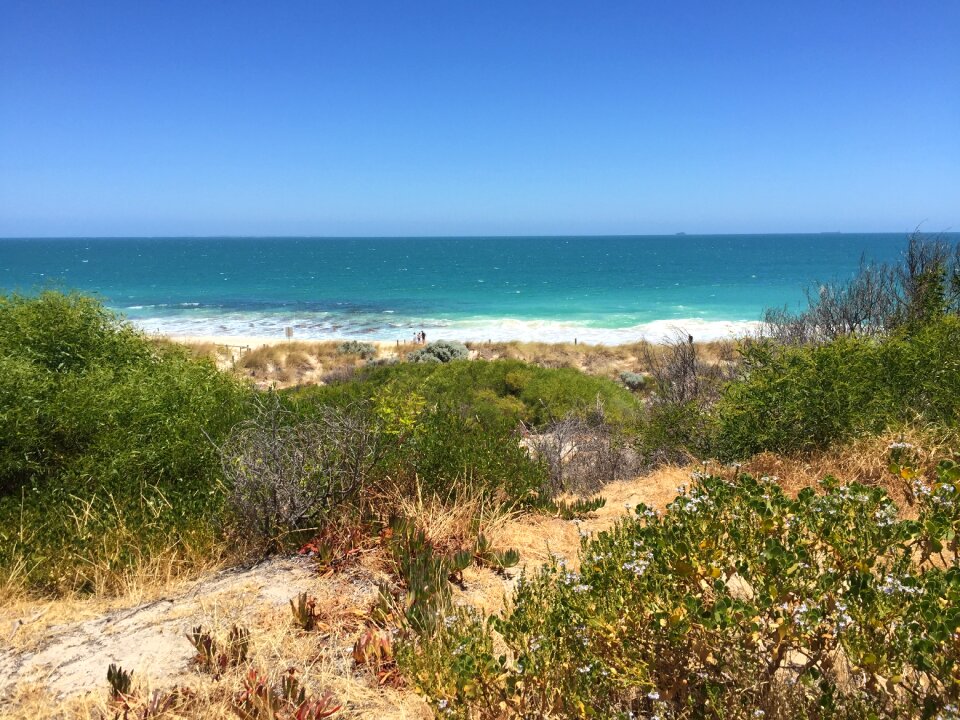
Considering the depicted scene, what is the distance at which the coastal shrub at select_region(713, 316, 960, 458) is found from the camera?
286 inches

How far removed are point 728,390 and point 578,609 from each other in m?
7.04

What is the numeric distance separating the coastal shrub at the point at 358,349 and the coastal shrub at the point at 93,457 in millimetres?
21957

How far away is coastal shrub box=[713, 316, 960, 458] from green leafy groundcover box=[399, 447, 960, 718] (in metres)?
4.73

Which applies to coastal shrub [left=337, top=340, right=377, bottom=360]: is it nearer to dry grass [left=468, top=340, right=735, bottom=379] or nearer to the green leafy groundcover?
dry grass [left=468, top=340, right=735, bottom=379]

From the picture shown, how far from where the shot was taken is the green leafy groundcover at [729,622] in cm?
236

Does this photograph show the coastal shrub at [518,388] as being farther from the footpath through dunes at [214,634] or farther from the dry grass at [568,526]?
the footpath through dunes at [214,634]

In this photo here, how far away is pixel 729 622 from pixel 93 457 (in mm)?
5639

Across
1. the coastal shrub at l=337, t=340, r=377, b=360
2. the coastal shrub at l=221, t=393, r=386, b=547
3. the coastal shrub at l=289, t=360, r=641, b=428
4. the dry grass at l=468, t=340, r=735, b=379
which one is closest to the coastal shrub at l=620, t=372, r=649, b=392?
the dry grass at l=468, t=340, r=735, b=379

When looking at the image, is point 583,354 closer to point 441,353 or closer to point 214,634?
point 441,353

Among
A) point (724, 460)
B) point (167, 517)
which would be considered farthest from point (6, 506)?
point (724, 460)

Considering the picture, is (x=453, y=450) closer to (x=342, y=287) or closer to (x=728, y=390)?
(x=728, y=390)

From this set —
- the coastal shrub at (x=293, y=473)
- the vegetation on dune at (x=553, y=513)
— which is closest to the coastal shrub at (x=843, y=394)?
the vegetation on dune at (x=553, y=513)

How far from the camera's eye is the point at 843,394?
7328mm

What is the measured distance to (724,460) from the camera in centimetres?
823
